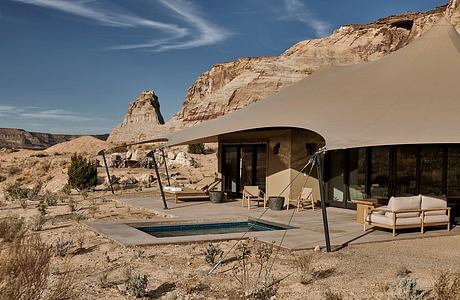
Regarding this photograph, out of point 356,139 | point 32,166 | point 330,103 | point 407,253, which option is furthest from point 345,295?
point 32,166

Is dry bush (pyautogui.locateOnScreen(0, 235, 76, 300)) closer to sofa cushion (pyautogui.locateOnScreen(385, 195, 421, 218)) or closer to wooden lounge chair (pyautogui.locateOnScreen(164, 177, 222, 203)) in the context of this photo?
sofa cushion (pyautogui.locateOnScreen(385, 195, 421, 218))

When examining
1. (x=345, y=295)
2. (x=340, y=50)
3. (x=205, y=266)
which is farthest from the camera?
(x=340, y=50)

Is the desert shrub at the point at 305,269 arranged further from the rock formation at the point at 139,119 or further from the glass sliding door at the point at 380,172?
the rock formation at the point at 139,119

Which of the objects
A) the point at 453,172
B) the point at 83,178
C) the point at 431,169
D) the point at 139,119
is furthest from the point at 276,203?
the point at 139,119

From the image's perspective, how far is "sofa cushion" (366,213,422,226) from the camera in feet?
27.0

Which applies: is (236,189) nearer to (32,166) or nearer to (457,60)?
(457,60)

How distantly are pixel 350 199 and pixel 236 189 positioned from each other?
4.03 m

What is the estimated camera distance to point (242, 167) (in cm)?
1449

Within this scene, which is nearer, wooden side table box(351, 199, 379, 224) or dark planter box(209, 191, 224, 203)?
wooden side table box(351, 199, 379, 224)

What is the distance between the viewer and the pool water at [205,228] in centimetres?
883

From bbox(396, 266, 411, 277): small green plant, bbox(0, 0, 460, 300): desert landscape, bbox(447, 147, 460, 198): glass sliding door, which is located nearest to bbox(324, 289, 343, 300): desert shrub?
bbox(0, 0, 460, 300): desert landscape

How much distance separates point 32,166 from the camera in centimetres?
2952

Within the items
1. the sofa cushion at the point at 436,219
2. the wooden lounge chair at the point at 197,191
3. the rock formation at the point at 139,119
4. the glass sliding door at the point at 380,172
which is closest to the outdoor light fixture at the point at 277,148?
the wooden lounge chair at the point at 197,191

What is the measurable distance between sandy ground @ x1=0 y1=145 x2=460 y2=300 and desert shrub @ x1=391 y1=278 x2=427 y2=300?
0.17 m
